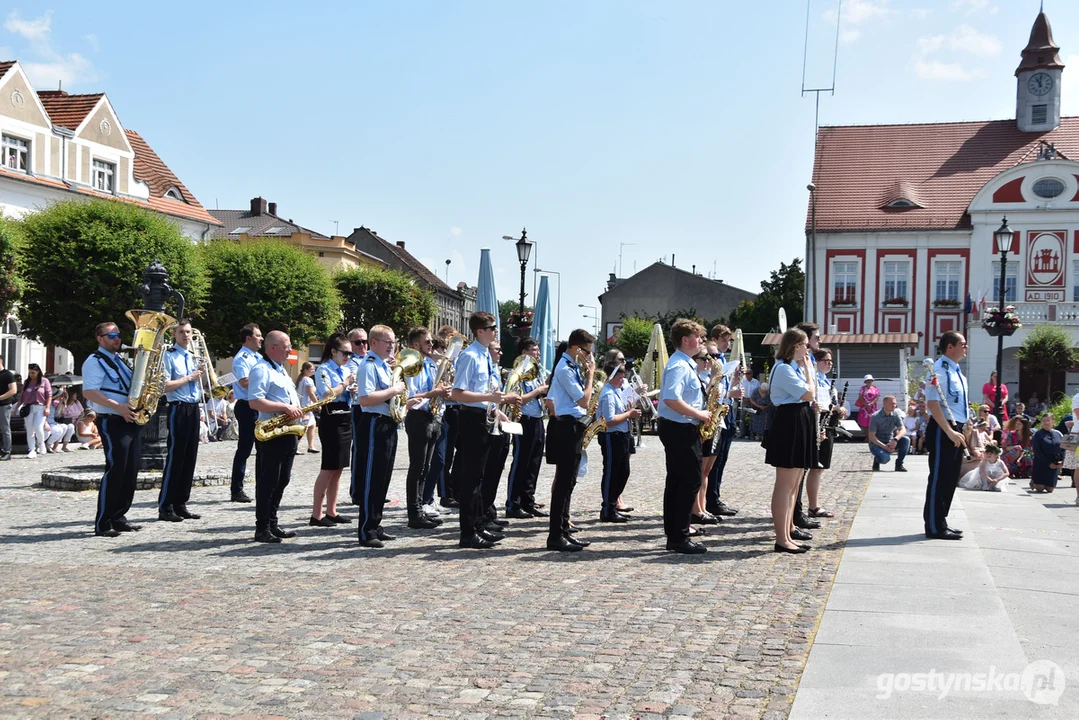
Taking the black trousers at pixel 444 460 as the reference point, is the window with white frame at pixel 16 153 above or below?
above

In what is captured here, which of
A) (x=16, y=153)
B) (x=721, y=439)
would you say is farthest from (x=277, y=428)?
(x=16, y=153)

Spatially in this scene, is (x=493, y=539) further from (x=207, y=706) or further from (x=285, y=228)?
(x=285, y=228)

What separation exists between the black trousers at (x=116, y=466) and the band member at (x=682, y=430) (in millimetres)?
4649

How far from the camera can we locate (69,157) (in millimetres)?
41781

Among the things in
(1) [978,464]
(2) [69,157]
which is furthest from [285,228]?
(1) [978,464]

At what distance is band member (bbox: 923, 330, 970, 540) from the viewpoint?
9.48m

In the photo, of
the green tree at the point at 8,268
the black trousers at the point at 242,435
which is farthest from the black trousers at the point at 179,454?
the green tree at the point at 8,268

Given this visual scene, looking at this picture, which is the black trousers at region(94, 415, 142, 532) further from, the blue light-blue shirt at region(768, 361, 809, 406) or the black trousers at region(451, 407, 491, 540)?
the blue light-blue shirt at region(768, 361, 809, 406)

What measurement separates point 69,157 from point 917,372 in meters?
33.4

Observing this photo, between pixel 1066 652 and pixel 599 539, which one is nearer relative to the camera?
pixel 1066 652

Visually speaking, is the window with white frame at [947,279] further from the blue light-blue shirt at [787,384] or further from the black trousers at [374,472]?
the black trousers at [374,472]

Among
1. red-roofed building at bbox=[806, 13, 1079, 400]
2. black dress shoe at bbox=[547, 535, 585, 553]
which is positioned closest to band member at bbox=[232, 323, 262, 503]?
black dress shoe at bbox=[547, 535, 585, 553]

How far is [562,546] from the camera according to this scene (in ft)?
29.8

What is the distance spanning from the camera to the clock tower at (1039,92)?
53188mm
